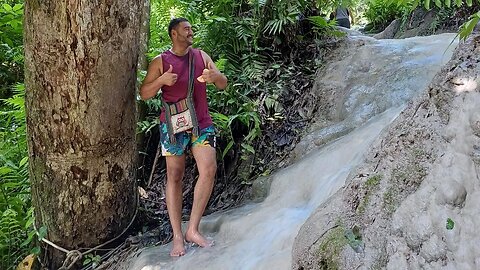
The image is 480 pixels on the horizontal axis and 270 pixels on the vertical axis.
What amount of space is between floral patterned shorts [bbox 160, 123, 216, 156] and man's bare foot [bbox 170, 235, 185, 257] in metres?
0.61

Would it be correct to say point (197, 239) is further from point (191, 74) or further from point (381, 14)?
point (381, 14)

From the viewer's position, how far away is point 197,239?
11.5ft

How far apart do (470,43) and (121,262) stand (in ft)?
9.41

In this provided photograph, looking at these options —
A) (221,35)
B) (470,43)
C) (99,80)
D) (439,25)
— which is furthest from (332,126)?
(439,25)

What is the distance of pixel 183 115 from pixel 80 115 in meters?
0.78

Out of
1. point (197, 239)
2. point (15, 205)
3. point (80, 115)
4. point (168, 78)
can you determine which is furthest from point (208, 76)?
point (15, 205)

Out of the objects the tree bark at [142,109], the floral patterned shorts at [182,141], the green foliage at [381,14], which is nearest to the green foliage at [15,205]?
the tree bark at [142,109]

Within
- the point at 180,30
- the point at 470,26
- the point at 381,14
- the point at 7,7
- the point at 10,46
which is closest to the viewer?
the point at 470,26

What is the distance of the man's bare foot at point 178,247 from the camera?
136 inches

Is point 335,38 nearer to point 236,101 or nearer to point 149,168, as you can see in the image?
point 236,101

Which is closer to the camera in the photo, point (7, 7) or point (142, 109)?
point (142, 109)

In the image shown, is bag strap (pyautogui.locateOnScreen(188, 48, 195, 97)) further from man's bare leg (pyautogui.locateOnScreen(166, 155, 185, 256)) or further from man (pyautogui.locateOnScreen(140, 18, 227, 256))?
man's bare leg (pyautogui.locateOnScreen(166, 155, 185, 256))

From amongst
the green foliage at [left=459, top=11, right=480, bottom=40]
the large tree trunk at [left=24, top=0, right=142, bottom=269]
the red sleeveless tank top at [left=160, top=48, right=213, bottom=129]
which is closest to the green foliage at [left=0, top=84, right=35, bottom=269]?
the large tree trunk at [left=24, top=0, right=142, bottom=269]

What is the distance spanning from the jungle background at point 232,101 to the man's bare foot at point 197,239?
2.03 ft
